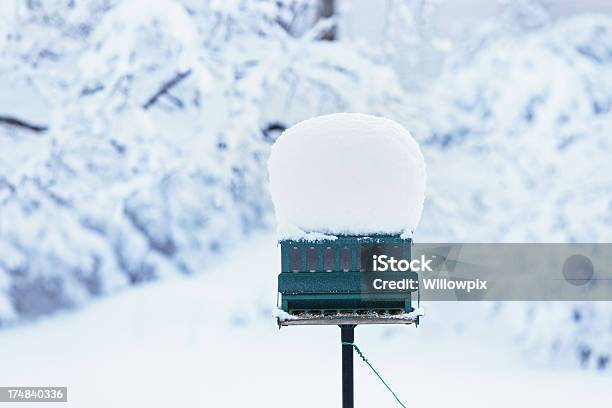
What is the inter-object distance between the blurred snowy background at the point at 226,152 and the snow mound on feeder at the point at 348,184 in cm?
316

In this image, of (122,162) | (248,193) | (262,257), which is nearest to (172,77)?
(122,162)

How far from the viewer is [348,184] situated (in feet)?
7.72

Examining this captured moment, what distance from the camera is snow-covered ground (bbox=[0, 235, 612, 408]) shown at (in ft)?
16.8

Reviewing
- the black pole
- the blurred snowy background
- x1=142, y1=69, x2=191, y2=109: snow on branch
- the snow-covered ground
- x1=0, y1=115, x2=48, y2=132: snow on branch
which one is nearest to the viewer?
the black pole

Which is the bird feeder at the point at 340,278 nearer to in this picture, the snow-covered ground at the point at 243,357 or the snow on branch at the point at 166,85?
the snow-covered ground at the point at 243,357

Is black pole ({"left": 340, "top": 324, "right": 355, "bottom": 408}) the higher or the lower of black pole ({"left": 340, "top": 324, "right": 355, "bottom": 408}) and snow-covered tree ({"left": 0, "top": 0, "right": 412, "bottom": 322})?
the lower

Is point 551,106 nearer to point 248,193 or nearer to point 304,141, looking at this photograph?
point 248,193

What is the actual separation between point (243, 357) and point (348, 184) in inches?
156

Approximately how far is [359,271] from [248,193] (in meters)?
4.87

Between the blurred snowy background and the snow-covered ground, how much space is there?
37 mm

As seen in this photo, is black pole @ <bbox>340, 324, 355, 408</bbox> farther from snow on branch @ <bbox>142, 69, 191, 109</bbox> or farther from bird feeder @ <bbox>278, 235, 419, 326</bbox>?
snow on branch @ <bbox>142, 69, 191, 109</bbox>

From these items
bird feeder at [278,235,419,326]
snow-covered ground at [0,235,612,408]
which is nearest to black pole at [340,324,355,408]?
bird feeder at [278,235,419,326]

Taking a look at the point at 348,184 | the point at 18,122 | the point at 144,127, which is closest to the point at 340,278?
the point at 348,184

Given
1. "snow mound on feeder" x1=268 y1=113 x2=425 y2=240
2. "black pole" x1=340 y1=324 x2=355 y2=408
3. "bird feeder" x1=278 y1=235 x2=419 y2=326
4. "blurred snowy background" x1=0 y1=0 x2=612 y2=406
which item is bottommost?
"black pole" x1=340 y1=324 x2=355 y2=408
